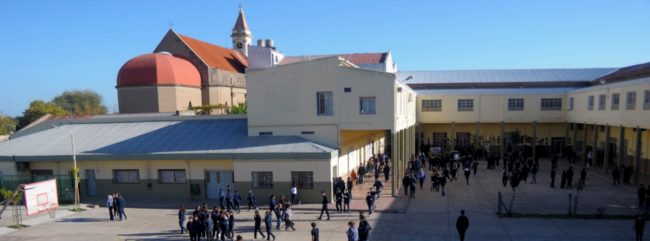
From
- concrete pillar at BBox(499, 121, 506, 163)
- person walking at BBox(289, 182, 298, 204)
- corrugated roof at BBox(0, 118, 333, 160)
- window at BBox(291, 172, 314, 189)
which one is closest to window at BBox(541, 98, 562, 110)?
concrete pillar at BBox(499, 121, 506, 163)

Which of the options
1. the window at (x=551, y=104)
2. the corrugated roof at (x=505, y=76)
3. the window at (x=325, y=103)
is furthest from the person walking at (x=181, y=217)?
Result: the window at (x=551, y=104)

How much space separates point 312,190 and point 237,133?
6377mm

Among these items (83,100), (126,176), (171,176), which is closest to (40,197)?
(126,176)

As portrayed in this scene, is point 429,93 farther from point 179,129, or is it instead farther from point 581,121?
point 179,129

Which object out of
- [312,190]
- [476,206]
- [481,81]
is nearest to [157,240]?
[312,190]

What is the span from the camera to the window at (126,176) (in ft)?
78.0

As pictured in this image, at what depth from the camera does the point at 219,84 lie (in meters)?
56.0

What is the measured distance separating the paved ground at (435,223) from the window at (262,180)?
2209 millimetres

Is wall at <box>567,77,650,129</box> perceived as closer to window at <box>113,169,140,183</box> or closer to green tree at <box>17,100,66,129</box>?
window at <box>113,169,140,183</box>

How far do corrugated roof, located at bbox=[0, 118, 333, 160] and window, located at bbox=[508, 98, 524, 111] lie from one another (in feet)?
77.5

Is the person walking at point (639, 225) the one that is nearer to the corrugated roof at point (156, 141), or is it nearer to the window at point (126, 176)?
the corrugated roof at point (156, 141)

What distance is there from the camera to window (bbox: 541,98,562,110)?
37594 millimetres

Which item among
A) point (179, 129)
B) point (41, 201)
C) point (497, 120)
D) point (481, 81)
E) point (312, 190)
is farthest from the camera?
point (481, 81)

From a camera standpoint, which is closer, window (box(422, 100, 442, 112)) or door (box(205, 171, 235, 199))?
door (box(205, 171, 235, 199))
